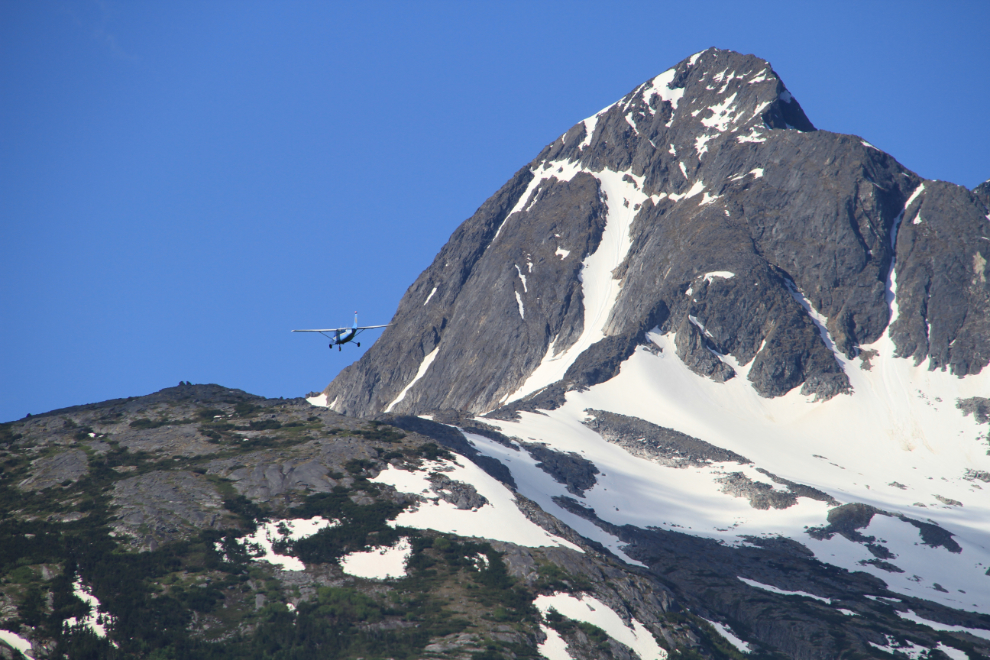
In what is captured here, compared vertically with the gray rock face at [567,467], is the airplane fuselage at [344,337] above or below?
above

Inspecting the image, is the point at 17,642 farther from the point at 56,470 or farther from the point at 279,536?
the point at 56,470

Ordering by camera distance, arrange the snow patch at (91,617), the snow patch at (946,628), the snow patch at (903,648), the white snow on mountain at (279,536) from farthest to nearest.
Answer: the snow patch at (946,628)
the snow patch at (903,648)
the white snow on mountain at (279,536)
the snow patch at (91,617)

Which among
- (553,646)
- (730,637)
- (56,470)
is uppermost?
(56,470)

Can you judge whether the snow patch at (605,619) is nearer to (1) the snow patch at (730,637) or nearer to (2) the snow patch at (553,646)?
(2) the snow patch at (553,646)

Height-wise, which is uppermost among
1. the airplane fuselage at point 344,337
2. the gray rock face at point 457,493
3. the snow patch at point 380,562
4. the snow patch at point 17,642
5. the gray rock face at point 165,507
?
the airplane fuselage at point 344,337

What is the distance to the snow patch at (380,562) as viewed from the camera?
93250 millimetres

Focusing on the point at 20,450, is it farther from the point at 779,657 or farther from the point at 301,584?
the point at 779,657

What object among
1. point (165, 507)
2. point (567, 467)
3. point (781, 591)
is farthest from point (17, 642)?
point (567, 467)

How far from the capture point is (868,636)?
4437 inches

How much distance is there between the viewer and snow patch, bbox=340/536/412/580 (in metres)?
93.2

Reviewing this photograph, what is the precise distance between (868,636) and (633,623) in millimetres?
38226

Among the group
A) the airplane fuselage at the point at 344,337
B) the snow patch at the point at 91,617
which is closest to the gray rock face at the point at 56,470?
the snow patch at the point at 91,617

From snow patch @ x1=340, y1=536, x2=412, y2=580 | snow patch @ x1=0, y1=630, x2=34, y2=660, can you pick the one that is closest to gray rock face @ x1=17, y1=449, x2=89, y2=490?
snow patch @ x1=0, y1=630, x2=34, y2=660

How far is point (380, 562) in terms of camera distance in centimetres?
9525
